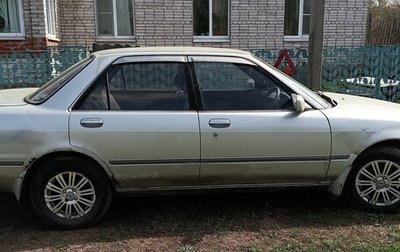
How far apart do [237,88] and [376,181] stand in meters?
1.54

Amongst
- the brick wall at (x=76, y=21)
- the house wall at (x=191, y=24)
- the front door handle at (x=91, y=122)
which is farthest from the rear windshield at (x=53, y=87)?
the brick wall at (x=76, y=21)

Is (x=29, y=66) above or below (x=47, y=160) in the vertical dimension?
above

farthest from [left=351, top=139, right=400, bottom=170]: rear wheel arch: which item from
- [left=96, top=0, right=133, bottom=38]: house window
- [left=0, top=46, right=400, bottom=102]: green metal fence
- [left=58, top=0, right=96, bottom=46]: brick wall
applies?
[left=58, top=0, right=96, bottom=46]: brick wall

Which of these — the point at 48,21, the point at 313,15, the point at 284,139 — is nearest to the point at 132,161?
the point at 284,139

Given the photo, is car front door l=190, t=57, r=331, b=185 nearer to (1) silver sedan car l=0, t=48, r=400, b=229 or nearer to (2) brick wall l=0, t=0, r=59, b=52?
(1) silver sedan car l=0, t=48, r=400, b=229

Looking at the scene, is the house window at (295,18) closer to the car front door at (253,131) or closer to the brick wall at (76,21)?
the brick wall at (76,21)

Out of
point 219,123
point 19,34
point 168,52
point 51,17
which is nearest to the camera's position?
point 219,123

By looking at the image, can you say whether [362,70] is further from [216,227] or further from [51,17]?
[51,17]

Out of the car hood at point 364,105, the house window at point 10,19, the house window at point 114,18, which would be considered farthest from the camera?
the house window at point 114,18

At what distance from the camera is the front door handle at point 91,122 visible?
3.46 m

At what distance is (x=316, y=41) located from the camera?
5961 mm

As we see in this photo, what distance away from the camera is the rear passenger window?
3627mm

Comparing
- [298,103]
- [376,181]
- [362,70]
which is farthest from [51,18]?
[376,181]

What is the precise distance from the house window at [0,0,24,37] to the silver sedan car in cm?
663
